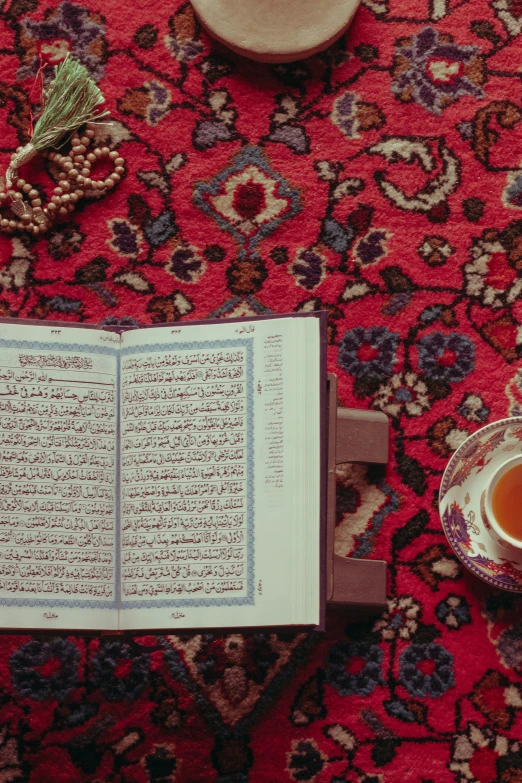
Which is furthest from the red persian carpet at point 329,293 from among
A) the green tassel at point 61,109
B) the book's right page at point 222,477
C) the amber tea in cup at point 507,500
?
the book's right page at point 222,477

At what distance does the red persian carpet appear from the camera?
4.56ft

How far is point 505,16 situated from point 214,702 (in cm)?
130

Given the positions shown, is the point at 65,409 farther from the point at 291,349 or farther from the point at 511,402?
the point at 511,402

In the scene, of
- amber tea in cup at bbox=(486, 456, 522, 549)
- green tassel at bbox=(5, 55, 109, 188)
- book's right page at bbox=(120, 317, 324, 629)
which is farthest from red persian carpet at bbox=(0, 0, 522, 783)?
book's right page at bbox=(120, 317, 324, 629)

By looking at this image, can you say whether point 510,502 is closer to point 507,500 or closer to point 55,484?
point 507,500

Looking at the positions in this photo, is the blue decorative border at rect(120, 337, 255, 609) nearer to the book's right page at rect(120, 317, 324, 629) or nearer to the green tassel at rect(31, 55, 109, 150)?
the book's right page at rect(120, 317, 324, 629)

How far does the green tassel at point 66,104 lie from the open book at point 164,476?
1.72ft

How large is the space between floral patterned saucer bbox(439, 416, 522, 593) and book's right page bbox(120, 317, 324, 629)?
0.33m

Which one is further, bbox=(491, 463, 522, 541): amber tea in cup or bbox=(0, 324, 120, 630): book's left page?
bbox=(491, 463, 522, 541): amber tea in cup

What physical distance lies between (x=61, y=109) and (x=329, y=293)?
0.57m

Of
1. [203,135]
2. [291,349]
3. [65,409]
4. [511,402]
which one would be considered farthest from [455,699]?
[203,135]

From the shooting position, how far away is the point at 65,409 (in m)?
1.16

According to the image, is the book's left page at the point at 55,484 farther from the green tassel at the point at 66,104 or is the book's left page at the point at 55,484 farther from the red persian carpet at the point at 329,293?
the green tassel at the point at 66,104

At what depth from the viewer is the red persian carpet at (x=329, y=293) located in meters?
1.39
